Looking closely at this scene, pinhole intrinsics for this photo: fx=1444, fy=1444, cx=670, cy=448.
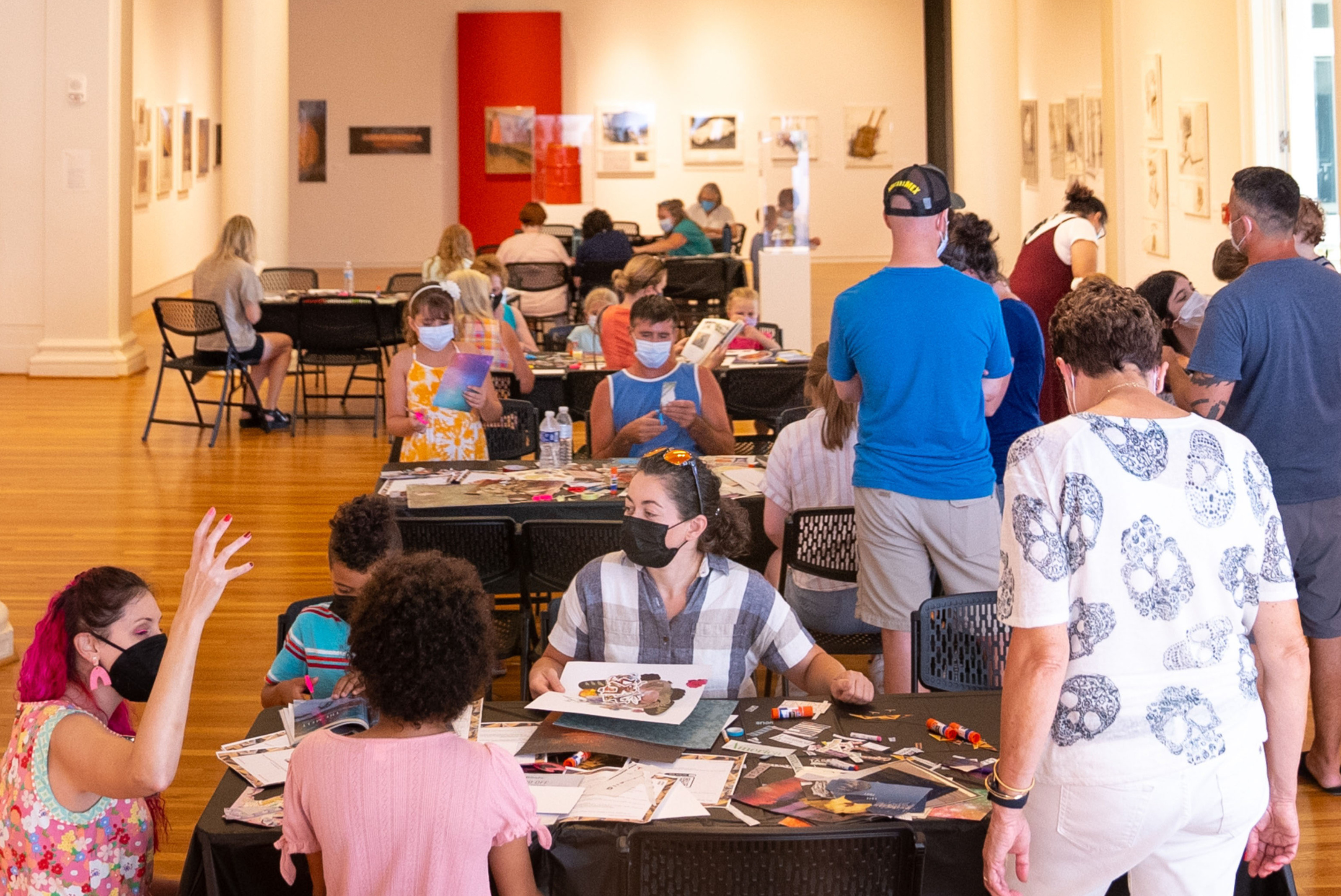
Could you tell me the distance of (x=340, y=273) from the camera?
21.0 metres

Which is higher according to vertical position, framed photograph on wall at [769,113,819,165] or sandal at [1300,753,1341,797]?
framed photograph on wall at [769,113,819,165]

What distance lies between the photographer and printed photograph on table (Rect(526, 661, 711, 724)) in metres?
2.67

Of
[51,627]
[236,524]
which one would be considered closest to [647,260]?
[236,524]

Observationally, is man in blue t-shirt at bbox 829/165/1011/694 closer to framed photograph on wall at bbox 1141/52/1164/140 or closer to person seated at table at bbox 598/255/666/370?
person seated at table at bbox 598/255/666/370

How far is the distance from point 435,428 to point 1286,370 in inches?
128

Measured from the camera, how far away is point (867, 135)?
2180 centimetres

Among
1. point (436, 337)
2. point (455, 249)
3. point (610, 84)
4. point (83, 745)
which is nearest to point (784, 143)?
point (455, 249)

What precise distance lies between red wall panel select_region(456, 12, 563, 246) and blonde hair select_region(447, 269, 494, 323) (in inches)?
517

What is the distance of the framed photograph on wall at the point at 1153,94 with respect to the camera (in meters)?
11.8

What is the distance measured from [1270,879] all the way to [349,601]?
2.06 meters

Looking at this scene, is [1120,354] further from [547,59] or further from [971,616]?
[547,59]

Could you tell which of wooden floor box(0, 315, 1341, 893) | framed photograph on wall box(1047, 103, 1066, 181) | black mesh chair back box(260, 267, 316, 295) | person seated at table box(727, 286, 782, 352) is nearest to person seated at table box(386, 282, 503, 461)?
wooden floor box(0, 315, 1341, 893)

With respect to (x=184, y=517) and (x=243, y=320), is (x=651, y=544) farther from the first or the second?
(x=243, y=320)

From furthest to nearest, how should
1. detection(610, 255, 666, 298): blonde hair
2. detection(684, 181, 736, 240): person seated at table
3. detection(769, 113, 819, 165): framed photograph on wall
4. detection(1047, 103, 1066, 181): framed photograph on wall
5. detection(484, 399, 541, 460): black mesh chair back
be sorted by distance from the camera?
detection(684, 181, 736, 240): person seated at table, detection(1047, 103, 1066, 181): framed photograph on wall, detection(769, 113, 819, 165): framed photograph on wall, detection(610, 255, 666, 298): blonde hair, detection(484, 399, 541, 460): black mesh chair back
